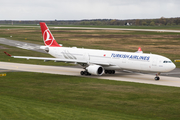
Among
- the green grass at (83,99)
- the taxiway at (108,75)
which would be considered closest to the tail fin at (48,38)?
the taxiway at (108,75)

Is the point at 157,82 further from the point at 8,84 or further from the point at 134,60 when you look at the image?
the point at 8,84

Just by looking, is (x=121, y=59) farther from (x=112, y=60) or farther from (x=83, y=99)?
(x=83, y=99)

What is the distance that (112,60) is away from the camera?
1976 inches

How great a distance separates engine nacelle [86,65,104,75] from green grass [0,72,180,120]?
2.08 metres

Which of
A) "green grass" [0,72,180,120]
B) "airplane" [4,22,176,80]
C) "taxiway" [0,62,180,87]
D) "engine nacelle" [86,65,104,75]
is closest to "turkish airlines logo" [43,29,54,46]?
"airplane" [4,22,176,80]

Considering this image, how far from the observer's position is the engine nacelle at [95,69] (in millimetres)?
48906

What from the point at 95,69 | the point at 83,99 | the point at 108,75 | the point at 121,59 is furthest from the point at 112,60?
the point at 83,99

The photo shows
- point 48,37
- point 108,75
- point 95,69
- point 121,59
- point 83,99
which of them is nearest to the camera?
point 83,99

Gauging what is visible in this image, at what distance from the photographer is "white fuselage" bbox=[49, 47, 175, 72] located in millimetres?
45500

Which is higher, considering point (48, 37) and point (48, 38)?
point (48, 37)

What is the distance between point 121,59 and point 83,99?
17.4m

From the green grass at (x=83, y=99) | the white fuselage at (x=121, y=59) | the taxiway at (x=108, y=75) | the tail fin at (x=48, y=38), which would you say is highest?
the tail fin at (x=48, y=38)

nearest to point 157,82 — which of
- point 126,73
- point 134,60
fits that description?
point 134,60

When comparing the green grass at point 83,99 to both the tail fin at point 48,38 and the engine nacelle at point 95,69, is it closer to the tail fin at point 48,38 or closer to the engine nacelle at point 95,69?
the engine nacelle at point 95,69
